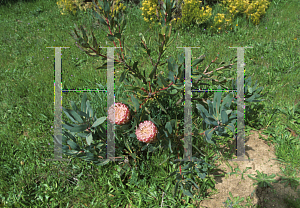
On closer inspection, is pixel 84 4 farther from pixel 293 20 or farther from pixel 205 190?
pixel 205 190

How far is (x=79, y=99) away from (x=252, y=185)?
6.77ft

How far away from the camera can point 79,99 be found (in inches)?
105

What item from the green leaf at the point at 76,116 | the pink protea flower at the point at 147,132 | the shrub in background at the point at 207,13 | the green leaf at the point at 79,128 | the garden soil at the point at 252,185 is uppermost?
the shrub in background at the point at 207,13

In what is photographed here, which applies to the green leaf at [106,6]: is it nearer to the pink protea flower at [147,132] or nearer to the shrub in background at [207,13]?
the pink protea flower at [147,132]

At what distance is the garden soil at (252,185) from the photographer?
1748mm

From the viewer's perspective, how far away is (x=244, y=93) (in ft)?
6.07

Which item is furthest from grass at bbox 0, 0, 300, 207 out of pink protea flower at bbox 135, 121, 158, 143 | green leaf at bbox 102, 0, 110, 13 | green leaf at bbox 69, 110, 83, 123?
green leaf at bbox 102, 0, 110, 13

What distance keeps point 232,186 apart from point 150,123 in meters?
0.98

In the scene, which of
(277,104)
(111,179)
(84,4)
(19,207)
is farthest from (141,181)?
(84,4)

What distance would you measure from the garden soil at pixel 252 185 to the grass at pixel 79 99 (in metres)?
0.13

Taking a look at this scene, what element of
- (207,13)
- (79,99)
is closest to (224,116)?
(79,99)

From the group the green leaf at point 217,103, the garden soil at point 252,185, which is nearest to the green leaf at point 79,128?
the green leaf at point 217,103

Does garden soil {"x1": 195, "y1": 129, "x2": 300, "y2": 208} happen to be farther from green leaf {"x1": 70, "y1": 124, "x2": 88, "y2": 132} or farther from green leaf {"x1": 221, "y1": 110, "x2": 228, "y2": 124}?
green leaf {"x1": 70, "y1": 124, "x2": 88, "y2": 132}

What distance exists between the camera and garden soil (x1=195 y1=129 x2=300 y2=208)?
1.75 metres
